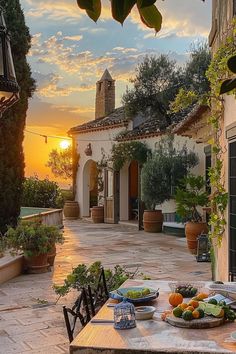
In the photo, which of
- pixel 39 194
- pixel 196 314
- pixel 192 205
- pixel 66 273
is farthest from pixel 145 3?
pixel 39 194

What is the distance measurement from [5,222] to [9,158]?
147 centimetres

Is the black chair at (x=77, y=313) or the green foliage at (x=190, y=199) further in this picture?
the green foliage at (x=190, y=199)

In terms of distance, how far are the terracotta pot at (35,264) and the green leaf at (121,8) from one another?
7.89 meters

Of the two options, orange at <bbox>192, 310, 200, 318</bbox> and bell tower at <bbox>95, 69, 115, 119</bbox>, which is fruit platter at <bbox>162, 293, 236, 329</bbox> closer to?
orange at <bbox>192, 310, 200, 318</bbox>

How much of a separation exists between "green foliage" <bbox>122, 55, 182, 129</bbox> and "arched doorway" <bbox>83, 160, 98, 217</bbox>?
4.92 metres

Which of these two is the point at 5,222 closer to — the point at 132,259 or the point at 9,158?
the point at 9,158

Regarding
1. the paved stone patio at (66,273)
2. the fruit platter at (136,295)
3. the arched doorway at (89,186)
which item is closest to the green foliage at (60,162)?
the arched doorway at (89,186)

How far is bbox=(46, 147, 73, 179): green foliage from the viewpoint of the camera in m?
24.9

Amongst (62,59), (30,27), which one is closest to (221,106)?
(62,59)

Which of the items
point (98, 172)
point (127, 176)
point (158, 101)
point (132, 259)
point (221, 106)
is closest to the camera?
point (221, 106)

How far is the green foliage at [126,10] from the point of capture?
1054 millimetres

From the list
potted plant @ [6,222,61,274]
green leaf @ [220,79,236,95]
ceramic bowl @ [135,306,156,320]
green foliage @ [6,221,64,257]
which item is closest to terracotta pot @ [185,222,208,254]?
potted plant @ [6,222,61,274]

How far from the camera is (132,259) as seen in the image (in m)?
10.1

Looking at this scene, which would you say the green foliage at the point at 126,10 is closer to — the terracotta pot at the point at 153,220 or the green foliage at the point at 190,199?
the green foliage at the point at 190,199
